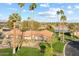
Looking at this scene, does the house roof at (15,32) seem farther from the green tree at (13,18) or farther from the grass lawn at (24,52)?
the grass lawn at (24,52)

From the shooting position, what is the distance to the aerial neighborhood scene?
1928mm

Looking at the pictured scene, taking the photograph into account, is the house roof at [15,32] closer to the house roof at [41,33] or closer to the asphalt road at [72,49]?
the house roof at [41,33]

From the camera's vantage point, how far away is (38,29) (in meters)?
1.95

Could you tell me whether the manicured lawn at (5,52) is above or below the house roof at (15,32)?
below

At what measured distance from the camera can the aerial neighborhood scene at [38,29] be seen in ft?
6.32

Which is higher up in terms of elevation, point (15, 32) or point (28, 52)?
point (15, 32)

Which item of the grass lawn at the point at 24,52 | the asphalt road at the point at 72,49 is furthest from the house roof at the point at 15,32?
the asphalt road at the point at 72,49

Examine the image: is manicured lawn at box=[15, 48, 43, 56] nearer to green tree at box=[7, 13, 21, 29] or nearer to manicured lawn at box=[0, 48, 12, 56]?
manicured lawn at box=[0, 48, 12, 56]

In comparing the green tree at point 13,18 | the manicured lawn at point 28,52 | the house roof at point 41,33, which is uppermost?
the green tree at point 13,18

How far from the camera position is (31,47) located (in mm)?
1950

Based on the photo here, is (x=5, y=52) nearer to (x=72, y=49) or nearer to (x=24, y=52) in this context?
(x=24, y=52)

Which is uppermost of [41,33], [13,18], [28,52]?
[13,18]

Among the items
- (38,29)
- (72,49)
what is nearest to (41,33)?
(38,29)

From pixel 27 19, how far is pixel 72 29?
1.40 feet
